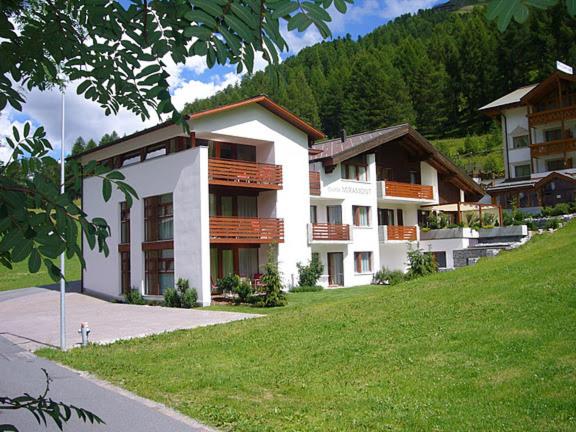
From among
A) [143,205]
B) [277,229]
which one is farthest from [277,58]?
[143,205]

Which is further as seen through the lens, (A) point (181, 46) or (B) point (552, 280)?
(B) point (552, 280)

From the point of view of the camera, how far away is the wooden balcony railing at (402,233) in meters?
37.3

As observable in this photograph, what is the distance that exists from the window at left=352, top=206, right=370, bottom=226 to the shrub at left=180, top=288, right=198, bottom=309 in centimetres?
1290

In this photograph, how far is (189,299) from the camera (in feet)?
86.6

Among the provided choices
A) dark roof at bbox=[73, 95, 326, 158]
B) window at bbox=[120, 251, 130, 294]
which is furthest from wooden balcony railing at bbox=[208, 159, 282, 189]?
window at bbox=[120, 251, 130, 294]

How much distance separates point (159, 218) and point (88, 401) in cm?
2074

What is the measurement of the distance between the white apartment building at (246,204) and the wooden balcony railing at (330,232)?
0.18 feet

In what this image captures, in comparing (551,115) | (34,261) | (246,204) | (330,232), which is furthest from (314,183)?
(34,261)

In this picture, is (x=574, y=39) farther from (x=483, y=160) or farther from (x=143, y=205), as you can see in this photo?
(x=143, y=205)

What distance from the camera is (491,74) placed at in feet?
277

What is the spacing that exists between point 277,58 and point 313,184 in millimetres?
31284

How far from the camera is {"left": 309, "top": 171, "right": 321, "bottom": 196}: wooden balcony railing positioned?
3325 centimetres

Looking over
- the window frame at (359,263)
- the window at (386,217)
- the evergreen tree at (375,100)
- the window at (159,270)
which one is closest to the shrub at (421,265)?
the window frame at (359,263)

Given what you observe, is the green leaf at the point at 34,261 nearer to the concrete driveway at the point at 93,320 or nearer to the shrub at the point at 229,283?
the concrete driveway at the point at 93,320
